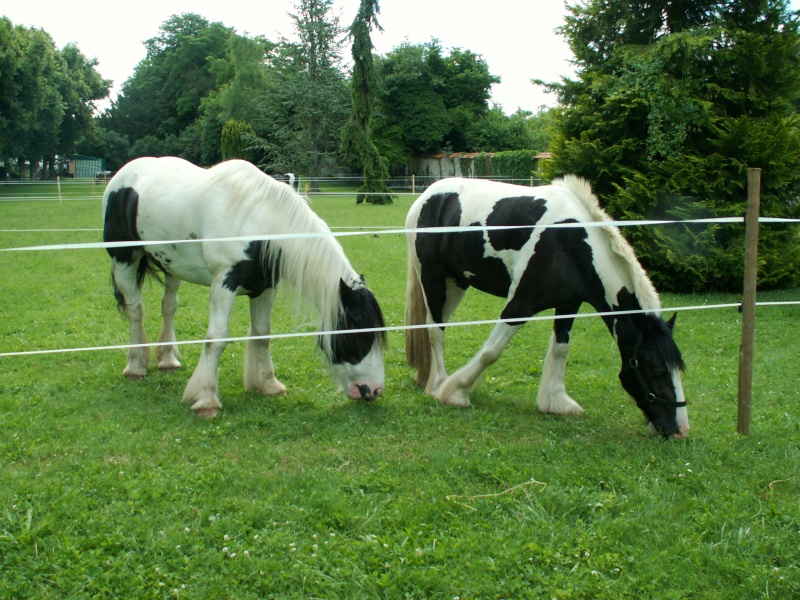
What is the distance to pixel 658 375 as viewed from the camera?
4297 millimetres

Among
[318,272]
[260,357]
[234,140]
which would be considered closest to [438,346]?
[318,272]

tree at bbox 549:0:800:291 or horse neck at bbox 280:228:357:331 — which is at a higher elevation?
tree at bbox 549:0:800:291

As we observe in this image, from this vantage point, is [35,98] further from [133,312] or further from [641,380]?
[641,380]

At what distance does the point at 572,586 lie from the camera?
2.79 m

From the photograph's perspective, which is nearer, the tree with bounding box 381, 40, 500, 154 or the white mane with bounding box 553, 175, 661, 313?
the white mane with bounding box 553, 175, 661, 313

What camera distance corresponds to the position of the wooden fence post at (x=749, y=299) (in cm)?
418

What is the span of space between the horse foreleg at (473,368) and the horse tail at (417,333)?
53cm

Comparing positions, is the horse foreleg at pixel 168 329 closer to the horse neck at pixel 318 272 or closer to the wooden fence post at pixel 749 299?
the horse neck at pixel 318 272

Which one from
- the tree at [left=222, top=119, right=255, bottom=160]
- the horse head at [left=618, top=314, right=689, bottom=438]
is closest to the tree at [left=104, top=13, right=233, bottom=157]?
the tree at [left=222, top=119, right=255, bottom=160]

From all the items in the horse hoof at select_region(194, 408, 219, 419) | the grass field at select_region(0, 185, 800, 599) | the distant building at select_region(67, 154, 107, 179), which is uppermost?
the distant building at select_region(67, 154, 107, 179)

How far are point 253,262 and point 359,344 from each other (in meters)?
0.99

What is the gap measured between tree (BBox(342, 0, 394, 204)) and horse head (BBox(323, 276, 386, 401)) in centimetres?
Result: 2538

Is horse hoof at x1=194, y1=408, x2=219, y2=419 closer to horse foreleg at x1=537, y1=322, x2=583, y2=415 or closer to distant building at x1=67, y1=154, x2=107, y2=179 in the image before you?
horse foreleg at x1=537, y1=322, x2=583, y2=415

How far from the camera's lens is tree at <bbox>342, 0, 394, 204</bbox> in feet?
99.1
